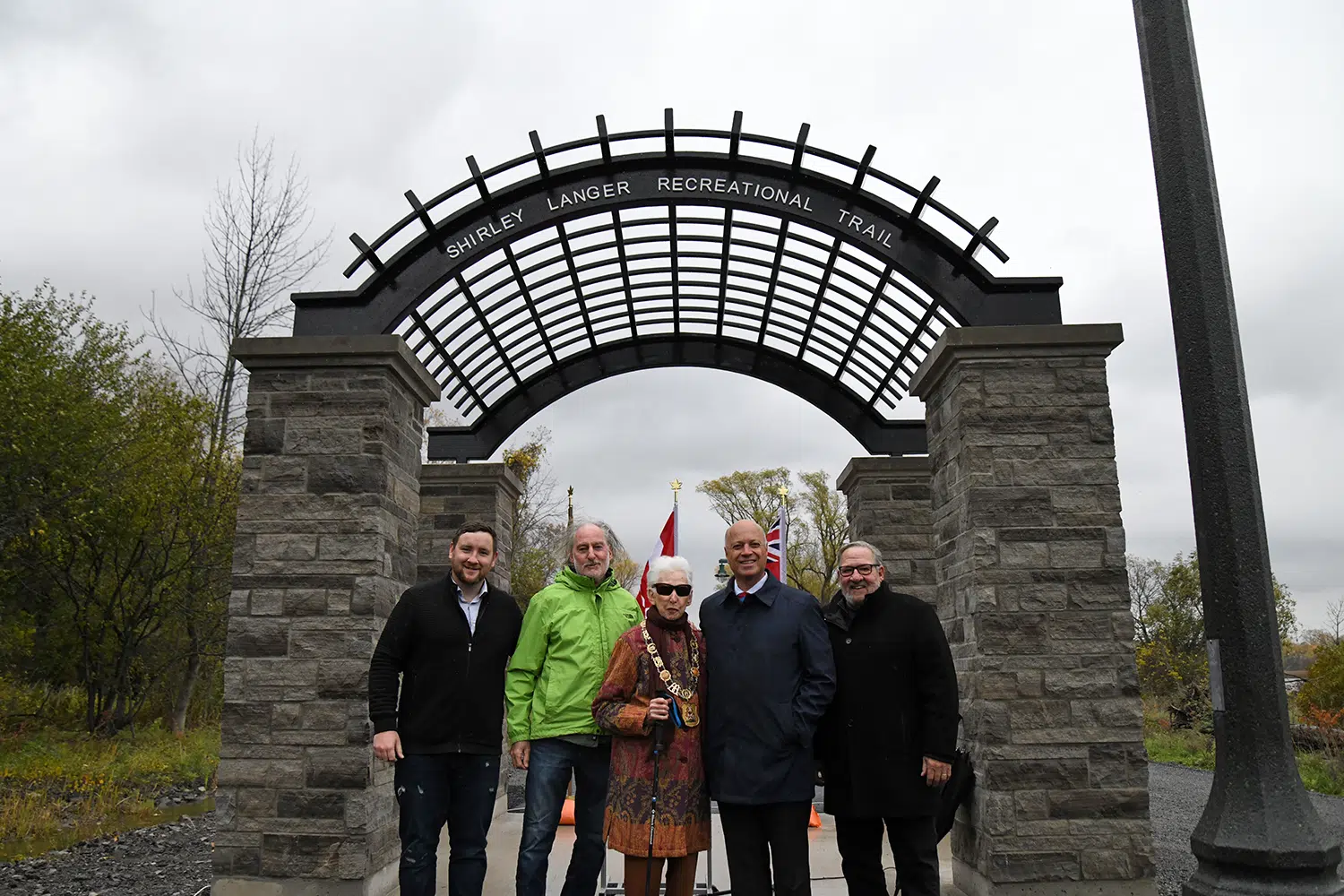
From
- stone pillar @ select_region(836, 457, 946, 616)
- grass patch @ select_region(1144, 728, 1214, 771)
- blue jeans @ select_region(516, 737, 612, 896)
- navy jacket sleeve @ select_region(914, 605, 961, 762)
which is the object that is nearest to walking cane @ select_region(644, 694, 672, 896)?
blue jeans @ select_region(516, 737, 612, 896)

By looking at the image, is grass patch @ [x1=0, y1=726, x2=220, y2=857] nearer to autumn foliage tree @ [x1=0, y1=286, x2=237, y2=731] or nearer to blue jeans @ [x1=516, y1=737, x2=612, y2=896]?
autumn foliage tree @ [x1=0, y1=286, x2=237, y2=731]

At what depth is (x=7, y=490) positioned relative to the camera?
14391mm

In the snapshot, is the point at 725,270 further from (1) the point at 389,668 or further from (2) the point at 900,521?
(1) the point at 389,668

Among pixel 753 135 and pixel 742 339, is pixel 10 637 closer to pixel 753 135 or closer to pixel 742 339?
pixel 742 339

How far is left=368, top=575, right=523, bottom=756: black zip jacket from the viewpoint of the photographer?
4.21 m

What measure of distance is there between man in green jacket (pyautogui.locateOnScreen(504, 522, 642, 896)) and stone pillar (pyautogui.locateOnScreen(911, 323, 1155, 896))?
254cm

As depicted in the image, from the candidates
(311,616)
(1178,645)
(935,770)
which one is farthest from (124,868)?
(1178,645)

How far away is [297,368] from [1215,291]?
17.3 feet

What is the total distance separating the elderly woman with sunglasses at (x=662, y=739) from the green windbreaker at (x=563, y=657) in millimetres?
279

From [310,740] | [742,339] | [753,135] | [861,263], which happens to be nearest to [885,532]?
[742,339]

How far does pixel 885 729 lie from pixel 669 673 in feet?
3.31

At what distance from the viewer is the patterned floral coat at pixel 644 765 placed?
150 inches

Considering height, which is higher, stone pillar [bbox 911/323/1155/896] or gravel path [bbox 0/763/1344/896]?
stone pillar [bbox 911/323/1155/896]

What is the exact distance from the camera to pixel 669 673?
3.95 meters
